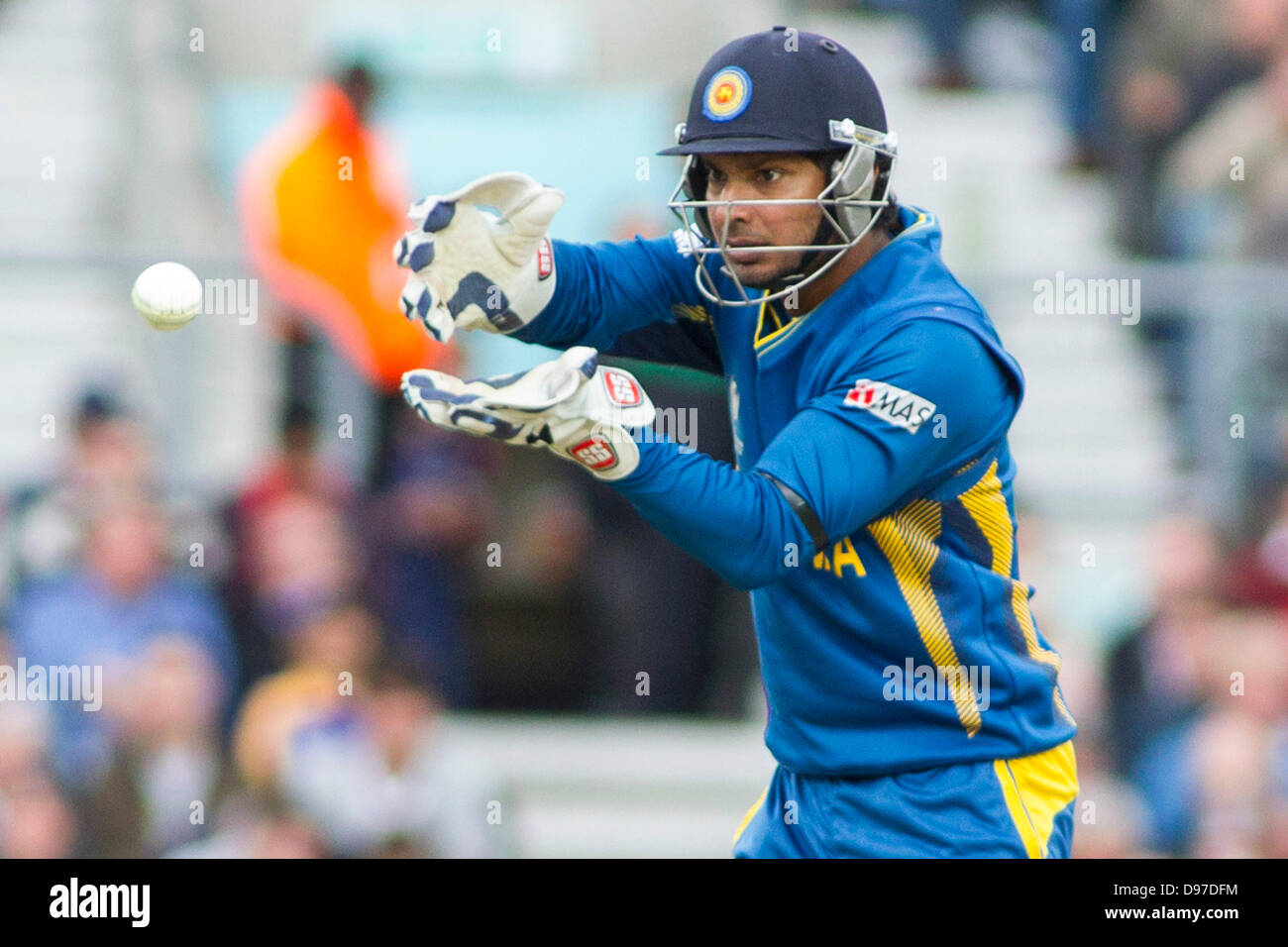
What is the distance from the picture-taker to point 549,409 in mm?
3746

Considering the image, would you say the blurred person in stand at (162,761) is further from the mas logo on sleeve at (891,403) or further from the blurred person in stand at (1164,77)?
the blurred person in stand at (1164,77)

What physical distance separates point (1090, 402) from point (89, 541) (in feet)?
15.8

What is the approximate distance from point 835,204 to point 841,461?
2.18ft

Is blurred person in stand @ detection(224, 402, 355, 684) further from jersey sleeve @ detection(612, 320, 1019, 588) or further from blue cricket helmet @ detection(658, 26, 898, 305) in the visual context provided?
jersey sleeve @ detection(612, 320, 1019, 588)

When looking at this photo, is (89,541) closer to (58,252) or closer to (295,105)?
(58,252)

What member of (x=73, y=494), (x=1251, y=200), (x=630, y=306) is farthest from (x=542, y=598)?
(x=630, y=306)

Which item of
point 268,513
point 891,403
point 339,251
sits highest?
point 339,251

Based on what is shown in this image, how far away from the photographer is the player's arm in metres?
4.24

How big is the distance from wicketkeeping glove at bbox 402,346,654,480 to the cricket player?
0.14 meters

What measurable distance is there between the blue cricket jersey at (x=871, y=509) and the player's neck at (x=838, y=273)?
0.16 ft

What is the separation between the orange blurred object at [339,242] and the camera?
27.7ft
